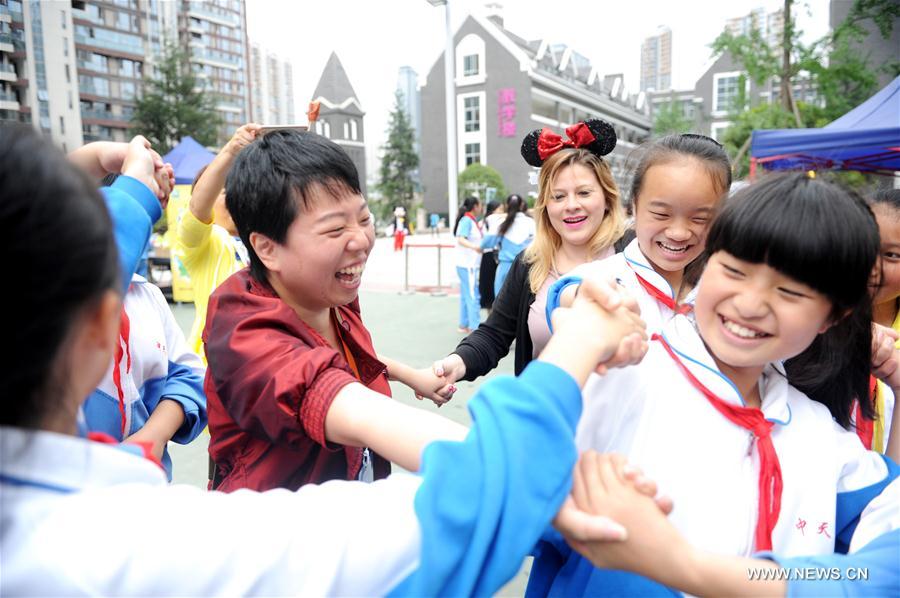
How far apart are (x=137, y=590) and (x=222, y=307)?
57cm

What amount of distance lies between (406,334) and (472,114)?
108ft

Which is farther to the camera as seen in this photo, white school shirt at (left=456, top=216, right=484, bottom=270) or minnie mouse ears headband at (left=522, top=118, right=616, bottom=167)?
white school shirt at (left=456, top=216, right=484, bottom=270)

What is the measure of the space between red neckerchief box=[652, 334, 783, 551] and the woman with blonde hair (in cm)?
104

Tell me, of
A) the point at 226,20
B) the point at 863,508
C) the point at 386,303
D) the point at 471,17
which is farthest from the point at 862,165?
the point at 226,20

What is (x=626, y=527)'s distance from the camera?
73 cm

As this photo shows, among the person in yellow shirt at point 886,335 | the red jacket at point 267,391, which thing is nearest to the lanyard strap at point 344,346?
the red jacket at point 267,391

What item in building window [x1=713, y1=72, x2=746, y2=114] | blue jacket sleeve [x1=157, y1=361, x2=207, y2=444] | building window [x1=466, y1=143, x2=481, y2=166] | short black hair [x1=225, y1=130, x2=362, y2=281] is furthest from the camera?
building window [x1=713, y1=72, x2=746, y2=114]

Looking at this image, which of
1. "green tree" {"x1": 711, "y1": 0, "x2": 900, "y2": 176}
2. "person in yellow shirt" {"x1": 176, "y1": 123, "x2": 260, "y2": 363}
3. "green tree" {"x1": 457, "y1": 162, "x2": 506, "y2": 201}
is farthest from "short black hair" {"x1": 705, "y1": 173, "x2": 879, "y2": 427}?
"green tree" {"x1": 457, "y1": 162, "x2": 506, "y2": 201}

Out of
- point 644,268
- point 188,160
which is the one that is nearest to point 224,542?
point 644,268

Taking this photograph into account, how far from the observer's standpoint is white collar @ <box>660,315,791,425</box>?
3.05ft

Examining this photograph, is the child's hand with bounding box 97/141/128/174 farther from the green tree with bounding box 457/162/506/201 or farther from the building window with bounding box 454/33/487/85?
the building window with bounding box 454/33/487/85

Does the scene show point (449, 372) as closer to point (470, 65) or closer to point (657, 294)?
point (657, 294)

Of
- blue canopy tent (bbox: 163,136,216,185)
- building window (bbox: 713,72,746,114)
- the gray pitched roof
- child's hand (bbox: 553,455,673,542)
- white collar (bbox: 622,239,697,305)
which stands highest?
the gray pitched roof

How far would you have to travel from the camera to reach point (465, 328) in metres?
6.17
